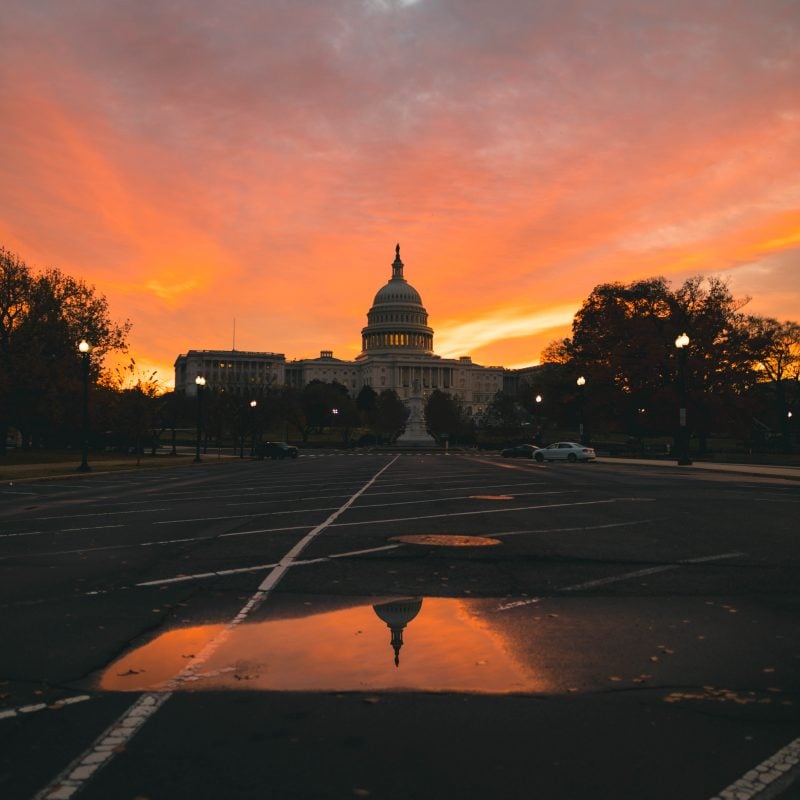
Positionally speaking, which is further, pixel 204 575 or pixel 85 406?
pixel 85 406

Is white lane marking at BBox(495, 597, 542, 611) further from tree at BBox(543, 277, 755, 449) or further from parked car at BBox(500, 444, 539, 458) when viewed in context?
parked car at BBox(500, 444, 539, 458)

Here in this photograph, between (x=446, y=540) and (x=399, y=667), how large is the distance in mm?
6195

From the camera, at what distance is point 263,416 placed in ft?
267

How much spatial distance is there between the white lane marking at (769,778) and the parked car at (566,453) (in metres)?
48.4

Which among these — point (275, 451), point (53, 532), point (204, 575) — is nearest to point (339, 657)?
point (204, 575)

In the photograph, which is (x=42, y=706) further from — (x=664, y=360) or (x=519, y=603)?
(x=664, y=360)

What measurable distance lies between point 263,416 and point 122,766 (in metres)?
78.9

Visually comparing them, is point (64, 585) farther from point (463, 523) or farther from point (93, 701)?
point (463, 523)

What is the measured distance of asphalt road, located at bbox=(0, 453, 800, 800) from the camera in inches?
139

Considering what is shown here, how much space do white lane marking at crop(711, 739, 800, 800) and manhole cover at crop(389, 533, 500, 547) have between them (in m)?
7.04

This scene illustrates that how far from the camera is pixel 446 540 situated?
11.2m

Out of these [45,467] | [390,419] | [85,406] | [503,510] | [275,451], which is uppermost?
[390,419]

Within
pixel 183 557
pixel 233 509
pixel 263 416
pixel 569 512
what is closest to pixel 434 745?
pixel 183 557

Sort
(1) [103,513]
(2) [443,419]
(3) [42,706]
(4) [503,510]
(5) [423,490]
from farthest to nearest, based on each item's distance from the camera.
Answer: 1. (2) [443,419]
2. (5) [423,490]
3. (1) [103,513]
4. (4) [503,510]
5. (3) [42,706]
